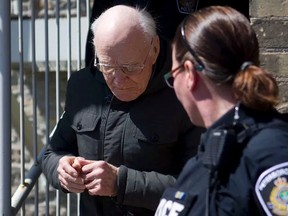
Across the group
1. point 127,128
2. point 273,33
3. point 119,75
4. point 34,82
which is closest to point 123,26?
point 119,75

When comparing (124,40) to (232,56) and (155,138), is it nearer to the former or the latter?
(155,138)

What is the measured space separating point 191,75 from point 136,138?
83 centimetres

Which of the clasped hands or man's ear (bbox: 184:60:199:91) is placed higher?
man's ear (bbox: 184:60:199:91)

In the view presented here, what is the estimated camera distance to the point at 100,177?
291 centimetres

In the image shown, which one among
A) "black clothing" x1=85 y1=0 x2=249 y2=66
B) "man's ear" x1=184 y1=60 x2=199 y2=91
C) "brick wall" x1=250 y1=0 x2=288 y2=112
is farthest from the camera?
"black clothing" x1=85 y1=0 x2=249 y2=66

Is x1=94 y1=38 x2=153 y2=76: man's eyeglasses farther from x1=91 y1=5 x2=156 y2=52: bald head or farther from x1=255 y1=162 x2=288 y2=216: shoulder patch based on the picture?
x1=255 y1=162 x2=288 y2=216: shoulder patch

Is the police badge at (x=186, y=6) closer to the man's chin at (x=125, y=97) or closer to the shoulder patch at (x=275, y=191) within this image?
the man's chin at (x=125, y=97)

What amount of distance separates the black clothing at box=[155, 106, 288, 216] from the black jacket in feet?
2.51

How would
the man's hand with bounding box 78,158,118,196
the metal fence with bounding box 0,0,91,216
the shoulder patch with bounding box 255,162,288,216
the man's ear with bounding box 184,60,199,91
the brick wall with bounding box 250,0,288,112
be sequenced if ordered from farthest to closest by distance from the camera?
the metal fence with bounding box 0,0,91,216, the brick wall with bounding box 250,0,288,112, the man's hand with bounding box 78,158,118,196, the man's ear with bounding box 184,60,199,91, the shoulder patch with bounding box 255,162,288,216

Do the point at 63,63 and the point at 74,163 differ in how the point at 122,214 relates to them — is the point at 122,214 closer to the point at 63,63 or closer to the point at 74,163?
the point at 74,163

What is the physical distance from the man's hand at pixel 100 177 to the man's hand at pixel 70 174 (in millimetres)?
28

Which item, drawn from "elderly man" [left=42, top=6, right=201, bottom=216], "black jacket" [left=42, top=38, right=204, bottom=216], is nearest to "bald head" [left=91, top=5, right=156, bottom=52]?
"elderly man" [left=42, top=6, right=201, bottom=216]

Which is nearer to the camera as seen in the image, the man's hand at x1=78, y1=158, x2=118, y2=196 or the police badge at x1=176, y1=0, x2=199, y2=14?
the man's hand at x1=78, y1=158, x2=118, y2=196

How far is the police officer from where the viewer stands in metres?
2.08
